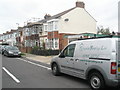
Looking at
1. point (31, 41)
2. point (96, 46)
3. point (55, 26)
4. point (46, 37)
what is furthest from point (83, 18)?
point (96, 46)

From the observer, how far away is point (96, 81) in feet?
20.3

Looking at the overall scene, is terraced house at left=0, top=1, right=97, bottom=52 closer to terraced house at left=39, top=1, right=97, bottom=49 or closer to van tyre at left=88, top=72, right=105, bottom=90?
terraced house at left=39, top=1, right=97, bottom=49

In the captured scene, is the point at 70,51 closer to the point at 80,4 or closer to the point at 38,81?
A: the point at 38,81

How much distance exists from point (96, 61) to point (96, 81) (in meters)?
0.81

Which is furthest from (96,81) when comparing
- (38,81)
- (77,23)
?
(77,23)

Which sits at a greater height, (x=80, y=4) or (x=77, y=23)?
(x=80, y=4)

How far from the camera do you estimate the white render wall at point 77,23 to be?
29006 millimetres

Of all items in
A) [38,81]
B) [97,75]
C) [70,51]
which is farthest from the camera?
[70,51]

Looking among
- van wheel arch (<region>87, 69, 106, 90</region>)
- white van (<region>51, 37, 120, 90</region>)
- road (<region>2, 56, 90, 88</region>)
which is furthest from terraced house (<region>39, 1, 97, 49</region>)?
van wheel arch (<region>87, 69, 106, 90</region>)

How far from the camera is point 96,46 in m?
6.43

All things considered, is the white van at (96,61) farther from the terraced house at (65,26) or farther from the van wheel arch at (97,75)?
the terraced house at (65,26)

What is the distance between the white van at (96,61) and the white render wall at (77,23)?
69.6 feet

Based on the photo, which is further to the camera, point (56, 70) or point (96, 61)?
point (56, 70)

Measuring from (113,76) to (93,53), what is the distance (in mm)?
1309
